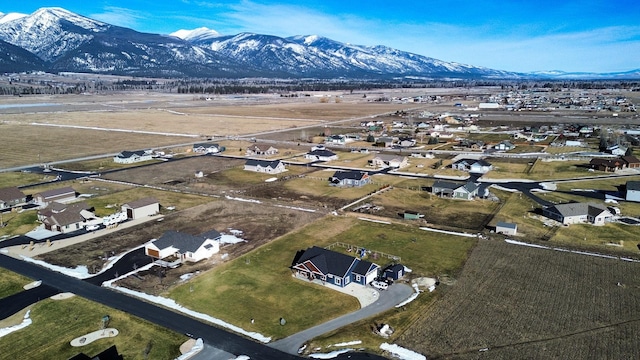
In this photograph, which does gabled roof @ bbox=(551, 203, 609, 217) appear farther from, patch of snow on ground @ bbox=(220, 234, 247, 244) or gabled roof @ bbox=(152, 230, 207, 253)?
gabled roof @ bbox=(152, 230, 207, 253)

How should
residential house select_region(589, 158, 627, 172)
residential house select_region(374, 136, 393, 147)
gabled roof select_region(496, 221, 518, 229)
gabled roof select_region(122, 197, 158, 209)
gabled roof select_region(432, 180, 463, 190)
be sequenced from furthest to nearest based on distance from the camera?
1. residential house select_region(374, 136, 393, 147)
2. residential house select_region(589, 158, 627, 172)
3. gabled roof select_region(432, 180, 463, 190)
4. gabled roof select_region(122, 197, 158, 209)
5. gabled roof select_region(496, 221, 518, 229)

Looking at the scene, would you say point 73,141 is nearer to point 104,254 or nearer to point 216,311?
point 104,254

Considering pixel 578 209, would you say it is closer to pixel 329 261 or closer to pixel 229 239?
pixel 329 261

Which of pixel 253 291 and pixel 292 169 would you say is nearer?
pixel 253 291

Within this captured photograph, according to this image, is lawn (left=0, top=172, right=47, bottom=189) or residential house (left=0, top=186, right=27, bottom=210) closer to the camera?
residential house (left=0, top=186, right=27, bottom=210)

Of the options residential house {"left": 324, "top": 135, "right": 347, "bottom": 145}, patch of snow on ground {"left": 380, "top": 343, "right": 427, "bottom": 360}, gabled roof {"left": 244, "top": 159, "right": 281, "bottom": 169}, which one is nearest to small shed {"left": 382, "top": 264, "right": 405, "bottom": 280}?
patch of snow on ground {"left": 380, "top": 343, "right": 427, "bottom": 360}

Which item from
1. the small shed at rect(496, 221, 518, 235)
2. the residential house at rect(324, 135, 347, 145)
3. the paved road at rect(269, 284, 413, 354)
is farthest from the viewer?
the residential house at rect(324, 135, 347, 145)

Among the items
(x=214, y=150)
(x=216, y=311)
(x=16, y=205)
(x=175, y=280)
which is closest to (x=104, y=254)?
(x=175, y=280)

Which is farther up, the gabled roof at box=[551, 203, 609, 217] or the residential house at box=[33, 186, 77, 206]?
the gabled roof at box=[551, 203, 609, 217]
